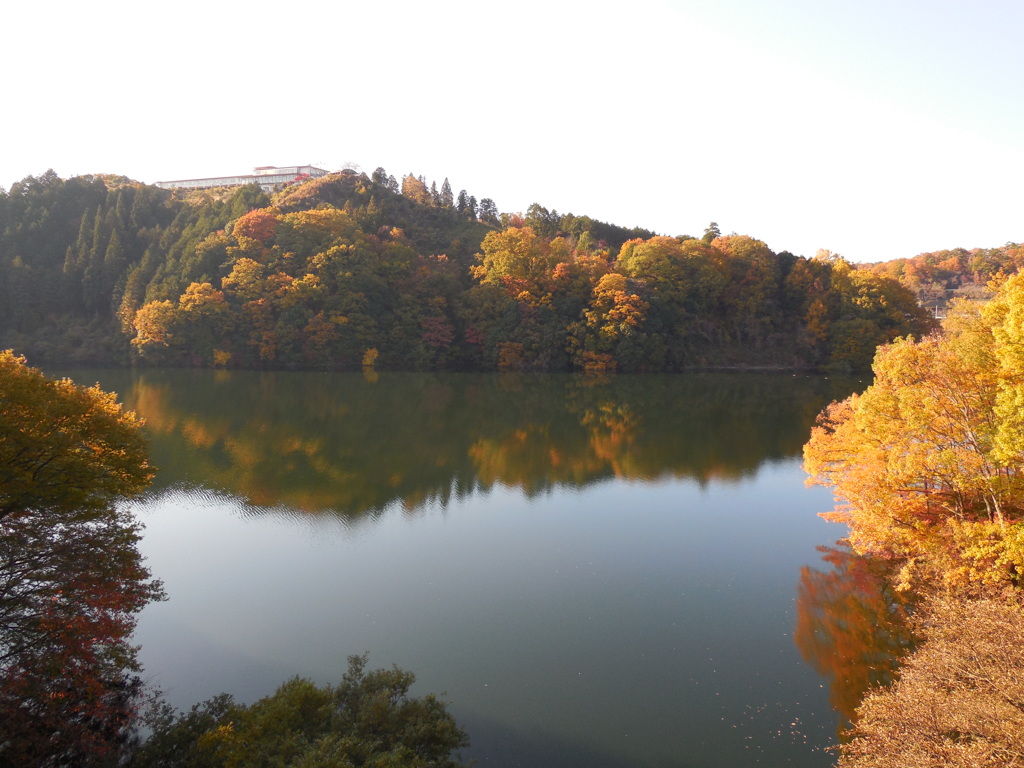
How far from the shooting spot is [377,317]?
57.5 m

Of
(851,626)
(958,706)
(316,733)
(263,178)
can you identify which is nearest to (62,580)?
(316,733)

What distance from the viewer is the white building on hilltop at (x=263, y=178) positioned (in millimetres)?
87194

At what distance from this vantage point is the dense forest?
177 ft

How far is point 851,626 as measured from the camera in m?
12.9

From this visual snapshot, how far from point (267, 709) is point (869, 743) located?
26.0 ft

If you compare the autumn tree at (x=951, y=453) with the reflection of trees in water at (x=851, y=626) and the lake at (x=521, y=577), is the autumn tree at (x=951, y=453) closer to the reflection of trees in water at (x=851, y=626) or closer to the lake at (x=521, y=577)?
the reflection of trees in water at (x=851, y=626)

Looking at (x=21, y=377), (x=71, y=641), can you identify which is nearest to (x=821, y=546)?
(x=71, y=641)

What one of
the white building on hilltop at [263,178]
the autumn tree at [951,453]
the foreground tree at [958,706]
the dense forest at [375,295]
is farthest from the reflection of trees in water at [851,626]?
the white building on hilltop at [263,178]

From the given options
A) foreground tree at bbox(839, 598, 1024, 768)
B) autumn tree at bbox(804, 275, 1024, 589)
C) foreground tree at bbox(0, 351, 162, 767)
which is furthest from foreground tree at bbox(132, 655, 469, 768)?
autumn tree at bbox(804, 275, 1024, 589)

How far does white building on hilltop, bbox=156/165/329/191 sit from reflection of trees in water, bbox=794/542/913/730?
85.4 metres

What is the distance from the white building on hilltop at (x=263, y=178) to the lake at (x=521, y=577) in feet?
210

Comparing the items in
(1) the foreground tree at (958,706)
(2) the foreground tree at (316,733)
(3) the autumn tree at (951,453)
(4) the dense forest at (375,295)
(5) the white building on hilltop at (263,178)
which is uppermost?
(5) the white building on hilltop at (263,178)

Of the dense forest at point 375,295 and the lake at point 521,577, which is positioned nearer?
the lake at point 521,577

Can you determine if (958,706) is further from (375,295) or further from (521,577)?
(375,295)
